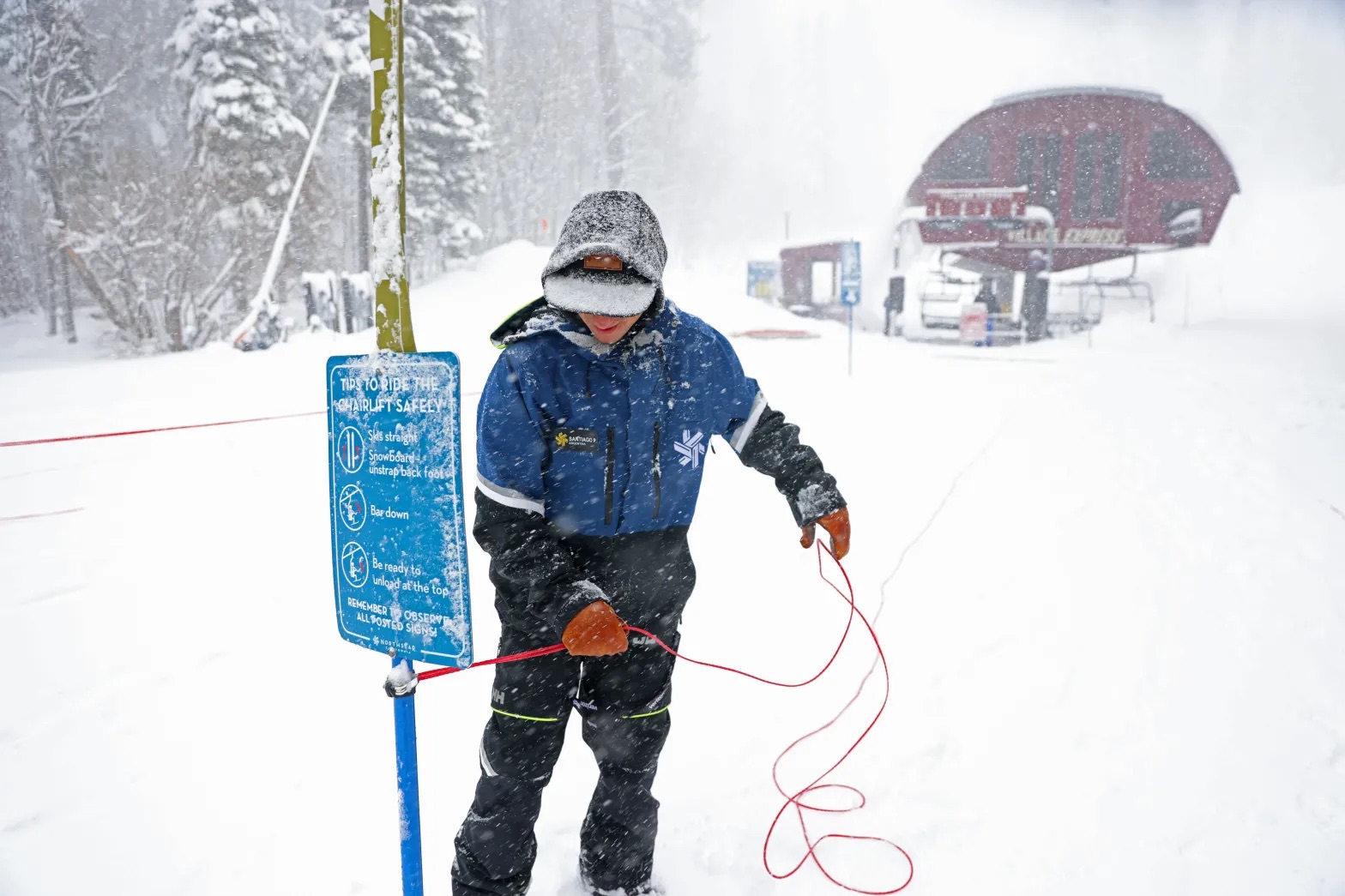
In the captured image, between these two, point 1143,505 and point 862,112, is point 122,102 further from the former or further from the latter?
point 862,112

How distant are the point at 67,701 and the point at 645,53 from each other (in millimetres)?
53486

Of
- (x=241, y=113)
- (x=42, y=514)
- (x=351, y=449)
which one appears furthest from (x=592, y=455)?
(x=241, y=113)

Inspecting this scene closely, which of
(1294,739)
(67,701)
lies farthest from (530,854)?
(1294,739)

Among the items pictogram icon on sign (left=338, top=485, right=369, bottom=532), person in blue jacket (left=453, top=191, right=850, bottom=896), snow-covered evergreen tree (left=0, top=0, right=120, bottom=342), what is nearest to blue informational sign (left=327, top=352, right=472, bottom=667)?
pictogram icon on sign (left=338, top=485, right=369, bottom=532)

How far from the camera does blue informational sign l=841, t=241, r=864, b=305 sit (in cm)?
1346

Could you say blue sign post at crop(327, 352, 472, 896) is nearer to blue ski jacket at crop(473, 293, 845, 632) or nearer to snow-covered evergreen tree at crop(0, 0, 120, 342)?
blue ski jacket at crop(473, 293, 845, 632)

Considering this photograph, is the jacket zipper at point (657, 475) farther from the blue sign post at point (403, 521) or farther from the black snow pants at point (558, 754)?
the blue sign post at point (403, 521)

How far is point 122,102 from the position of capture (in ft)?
101

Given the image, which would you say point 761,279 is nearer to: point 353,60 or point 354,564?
point 353,60

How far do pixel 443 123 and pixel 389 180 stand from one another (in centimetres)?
2624

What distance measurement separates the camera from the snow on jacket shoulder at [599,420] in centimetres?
188

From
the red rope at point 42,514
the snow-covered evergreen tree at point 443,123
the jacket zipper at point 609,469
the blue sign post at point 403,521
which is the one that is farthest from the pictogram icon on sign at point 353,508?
the snow-covered evergreen tree at point 443,123

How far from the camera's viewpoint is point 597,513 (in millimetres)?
2010

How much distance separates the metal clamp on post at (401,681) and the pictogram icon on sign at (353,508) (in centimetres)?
34
